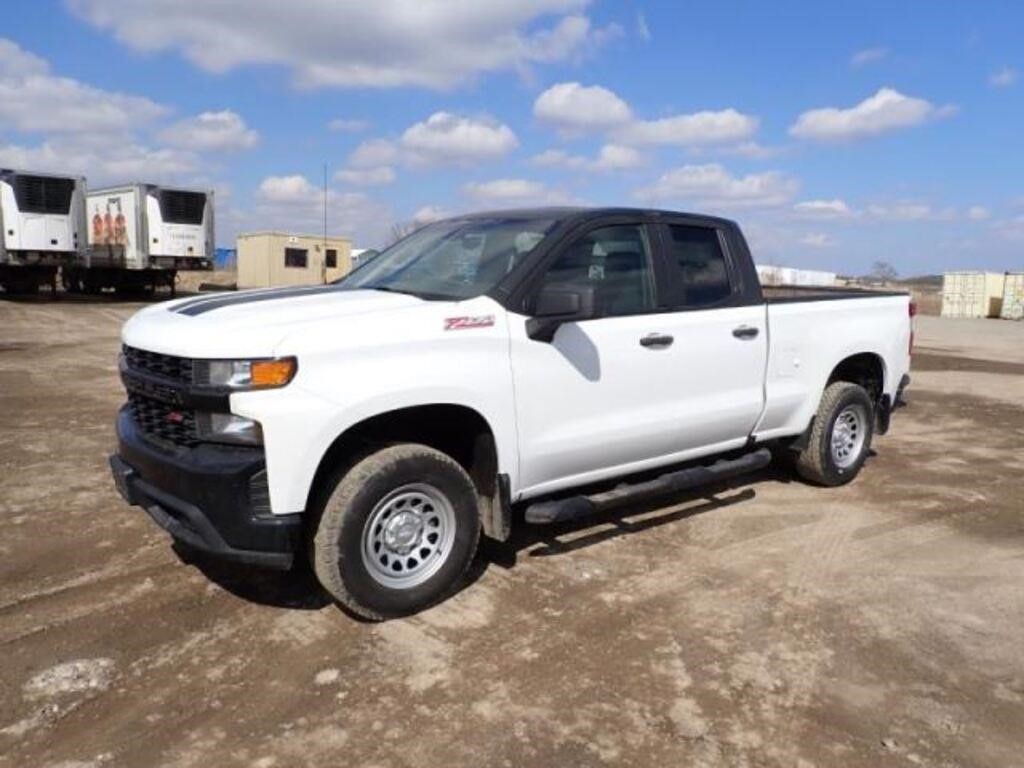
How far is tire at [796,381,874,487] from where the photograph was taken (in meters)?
6.05

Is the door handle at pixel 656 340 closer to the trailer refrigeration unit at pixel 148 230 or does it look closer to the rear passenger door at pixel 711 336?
the rear passenger door at pixel 711 336

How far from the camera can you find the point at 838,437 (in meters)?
6.32

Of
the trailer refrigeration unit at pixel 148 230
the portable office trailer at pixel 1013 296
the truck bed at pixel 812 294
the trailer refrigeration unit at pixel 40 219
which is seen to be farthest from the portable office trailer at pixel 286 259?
the portable office trailer at pixel 1013 296

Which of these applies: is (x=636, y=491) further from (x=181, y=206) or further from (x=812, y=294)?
(x=181, y=206)

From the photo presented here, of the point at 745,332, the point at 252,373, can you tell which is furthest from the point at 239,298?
the point at 745,332

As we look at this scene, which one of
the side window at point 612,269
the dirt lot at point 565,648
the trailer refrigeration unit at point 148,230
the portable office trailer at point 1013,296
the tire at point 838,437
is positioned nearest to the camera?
the dirt lot at point 565,648

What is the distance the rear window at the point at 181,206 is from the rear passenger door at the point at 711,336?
22886 mm

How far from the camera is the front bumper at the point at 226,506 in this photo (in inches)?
136

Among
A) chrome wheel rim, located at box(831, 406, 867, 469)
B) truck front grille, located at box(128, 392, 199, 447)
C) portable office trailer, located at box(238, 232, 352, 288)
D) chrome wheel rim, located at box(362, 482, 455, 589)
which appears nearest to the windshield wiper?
chrome wheel rim, located at box(362, 482, 455, 589)

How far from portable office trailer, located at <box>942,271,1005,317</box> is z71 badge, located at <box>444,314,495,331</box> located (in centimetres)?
4560

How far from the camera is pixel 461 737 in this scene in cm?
302

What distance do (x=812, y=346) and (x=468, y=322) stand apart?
9.71 feet

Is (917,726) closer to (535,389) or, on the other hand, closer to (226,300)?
(535,389)

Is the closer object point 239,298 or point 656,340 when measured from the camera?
point 239,298
